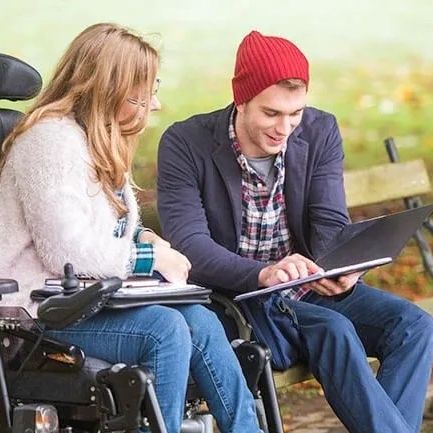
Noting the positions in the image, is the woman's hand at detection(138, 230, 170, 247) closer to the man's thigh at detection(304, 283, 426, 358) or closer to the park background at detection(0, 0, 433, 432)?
the man's thigh at detection(304, 283, 426, 358)

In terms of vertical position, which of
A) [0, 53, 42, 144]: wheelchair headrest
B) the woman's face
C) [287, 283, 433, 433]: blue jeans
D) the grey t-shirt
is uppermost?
[0, 53, 42, 144]: wheelchair headrest

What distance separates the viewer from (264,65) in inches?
181

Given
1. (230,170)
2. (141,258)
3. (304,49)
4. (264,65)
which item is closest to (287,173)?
(230,170)

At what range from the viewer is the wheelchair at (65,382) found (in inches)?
149

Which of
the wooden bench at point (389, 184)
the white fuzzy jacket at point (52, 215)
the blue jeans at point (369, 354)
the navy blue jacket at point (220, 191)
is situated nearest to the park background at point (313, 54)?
the wooden bench at point (389, 184)

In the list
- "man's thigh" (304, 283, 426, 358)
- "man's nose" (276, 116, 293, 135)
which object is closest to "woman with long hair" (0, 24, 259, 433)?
"man's nose" (276, 116, 293, 135)

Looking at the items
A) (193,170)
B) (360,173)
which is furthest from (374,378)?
(360,173)

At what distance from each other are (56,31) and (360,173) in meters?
1.28

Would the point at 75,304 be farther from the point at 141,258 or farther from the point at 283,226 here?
the point at 283,226

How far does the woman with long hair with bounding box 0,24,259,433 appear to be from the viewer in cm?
393

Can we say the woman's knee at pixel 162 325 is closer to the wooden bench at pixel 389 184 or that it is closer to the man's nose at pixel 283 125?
the man's nose at pixel 283 125

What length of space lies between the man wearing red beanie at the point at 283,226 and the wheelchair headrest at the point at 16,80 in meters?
0.53

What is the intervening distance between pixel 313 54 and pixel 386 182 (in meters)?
0.77

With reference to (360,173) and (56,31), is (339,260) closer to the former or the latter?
(360,173)
